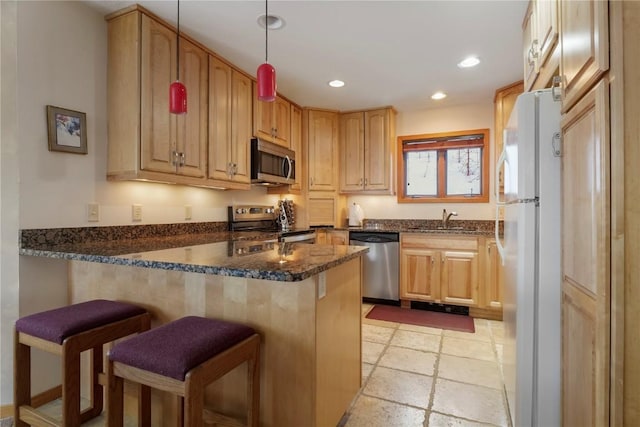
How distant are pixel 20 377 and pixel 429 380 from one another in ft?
7.19

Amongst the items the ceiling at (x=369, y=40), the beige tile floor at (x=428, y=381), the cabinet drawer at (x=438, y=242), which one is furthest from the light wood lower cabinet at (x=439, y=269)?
the ceiling at (x=369, y=40)

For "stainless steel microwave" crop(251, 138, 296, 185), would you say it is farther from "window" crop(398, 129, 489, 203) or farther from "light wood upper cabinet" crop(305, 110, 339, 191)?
"window" crop(398, 129, 489, 203)

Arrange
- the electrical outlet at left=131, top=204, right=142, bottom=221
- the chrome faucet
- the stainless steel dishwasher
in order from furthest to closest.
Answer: the chrome faucet, the stainless steel dishwasher, the electrical outlet at left=131, top=204, right=142, bottom=221

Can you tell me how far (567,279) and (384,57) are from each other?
2.16 metres

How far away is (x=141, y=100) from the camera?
1.99 metres

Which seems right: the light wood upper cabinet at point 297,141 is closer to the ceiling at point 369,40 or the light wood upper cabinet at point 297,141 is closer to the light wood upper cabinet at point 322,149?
the light wood upper cabinet at point 322,149

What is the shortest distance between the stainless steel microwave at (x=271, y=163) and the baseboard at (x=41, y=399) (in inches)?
81.4

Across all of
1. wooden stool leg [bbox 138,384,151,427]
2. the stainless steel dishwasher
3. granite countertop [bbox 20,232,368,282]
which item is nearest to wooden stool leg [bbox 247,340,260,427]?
granite countertop [bbox 20,232,368,282]

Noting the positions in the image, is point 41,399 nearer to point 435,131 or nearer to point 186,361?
point 186,361

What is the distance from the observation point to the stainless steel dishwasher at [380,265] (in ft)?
11.7

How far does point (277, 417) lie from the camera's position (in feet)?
4.37

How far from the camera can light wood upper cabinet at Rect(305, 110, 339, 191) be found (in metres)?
3.97

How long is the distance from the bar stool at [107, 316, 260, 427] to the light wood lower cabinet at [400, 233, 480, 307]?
8.47 ft

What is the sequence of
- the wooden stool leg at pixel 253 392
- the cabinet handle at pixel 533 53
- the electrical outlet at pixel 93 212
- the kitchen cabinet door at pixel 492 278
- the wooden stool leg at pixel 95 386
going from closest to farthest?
the wooden stool leg at pixel 253 392 → the wooden stool leg at pixel 95 386 → the cabinet handle at pixel 533 53 → the electrical outlet at pixel 93 212 → the kitchen cabinet door at pixel 492 278
